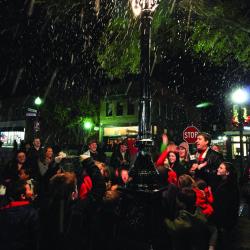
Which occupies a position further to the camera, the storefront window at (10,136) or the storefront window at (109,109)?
the storefront window at (10,136)

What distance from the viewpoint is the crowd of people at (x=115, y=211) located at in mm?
3873

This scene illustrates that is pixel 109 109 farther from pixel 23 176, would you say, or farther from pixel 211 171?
pixel 211 171

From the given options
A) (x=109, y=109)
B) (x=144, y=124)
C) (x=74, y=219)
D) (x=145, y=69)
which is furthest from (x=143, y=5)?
(x=109, y=109)

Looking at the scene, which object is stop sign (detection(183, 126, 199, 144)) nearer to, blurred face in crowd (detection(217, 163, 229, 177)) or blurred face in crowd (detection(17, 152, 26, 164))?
blurred face in crowd (detection(217, 163, 229, 177))

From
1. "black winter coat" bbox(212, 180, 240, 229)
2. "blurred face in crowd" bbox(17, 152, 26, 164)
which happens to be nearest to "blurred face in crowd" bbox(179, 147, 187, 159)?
"black winter coat" bbox(212, 180, 240, 229)

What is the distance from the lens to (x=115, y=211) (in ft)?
16.2

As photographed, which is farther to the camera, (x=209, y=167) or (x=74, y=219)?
(x=209, y=167)

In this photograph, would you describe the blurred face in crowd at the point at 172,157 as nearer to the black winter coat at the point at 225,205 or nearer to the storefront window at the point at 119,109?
the black winter coat at the point at 225,205

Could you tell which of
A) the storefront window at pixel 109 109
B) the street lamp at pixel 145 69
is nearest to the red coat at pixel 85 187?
the street lamp at pixel 145 69

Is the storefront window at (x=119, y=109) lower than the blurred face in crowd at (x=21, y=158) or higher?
higher

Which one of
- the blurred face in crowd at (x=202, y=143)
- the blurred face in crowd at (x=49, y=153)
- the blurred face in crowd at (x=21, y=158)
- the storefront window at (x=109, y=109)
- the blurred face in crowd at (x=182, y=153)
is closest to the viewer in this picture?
the blurred face in crowd at (x=202, y=143)

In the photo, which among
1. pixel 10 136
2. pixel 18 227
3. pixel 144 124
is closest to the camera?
pixel 18 227

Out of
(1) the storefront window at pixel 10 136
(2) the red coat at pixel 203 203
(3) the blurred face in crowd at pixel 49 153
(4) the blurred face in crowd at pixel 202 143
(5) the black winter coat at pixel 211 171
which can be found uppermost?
(1) the storefront window at pixel 10 136

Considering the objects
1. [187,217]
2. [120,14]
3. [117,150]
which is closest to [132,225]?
[187,217]
